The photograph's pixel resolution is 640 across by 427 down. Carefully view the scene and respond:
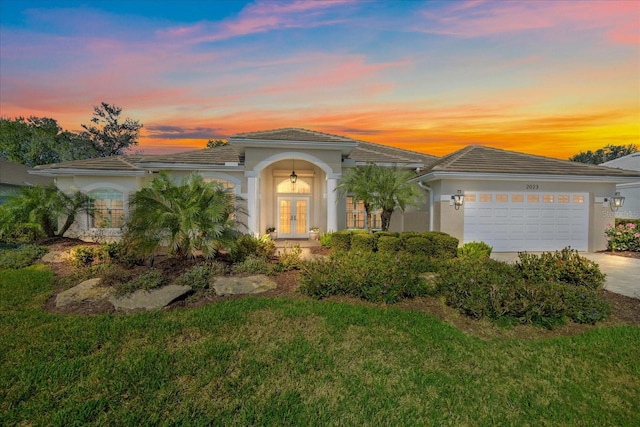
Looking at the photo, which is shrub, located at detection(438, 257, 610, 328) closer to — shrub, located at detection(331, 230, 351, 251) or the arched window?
shrub, located at detection(331, 230, 351, 251)

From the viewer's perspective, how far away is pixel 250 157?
41.6ft

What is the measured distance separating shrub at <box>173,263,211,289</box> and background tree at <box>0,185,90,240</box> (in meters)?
7.79

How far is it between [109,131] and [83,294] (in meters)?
36.3

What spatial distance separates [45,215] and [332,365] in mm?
12882

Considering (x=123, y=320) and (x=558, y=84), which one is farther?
(x=558, y=84)

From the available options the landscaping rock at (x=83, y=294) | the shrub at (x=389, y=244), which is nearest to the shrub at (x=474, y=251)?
the shrub at (x=389, y=244)

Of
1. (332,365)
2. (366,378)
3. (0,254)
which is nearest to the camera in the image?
(366,378)

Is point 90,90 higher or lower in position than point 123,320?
higher

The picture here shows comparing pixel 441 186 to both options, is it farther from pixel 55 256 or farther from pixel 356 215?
pixel 55 256

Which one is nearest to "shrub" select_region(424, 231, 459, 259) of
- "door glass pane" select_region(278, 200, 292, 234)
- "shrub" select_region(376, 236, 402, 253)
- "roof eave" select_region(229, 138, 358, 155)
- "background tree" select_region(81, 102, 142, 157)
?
"shrub" select_region(376, 236, 402, 253)

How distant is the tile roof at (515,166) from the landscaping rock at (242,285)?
29.1 ft

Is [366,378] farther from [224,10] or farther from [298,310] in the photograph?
[224,10]

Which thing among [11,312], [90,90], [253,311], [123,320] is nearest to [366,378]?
[253,311]

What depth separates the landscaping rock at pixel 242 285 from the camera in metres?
6.87
